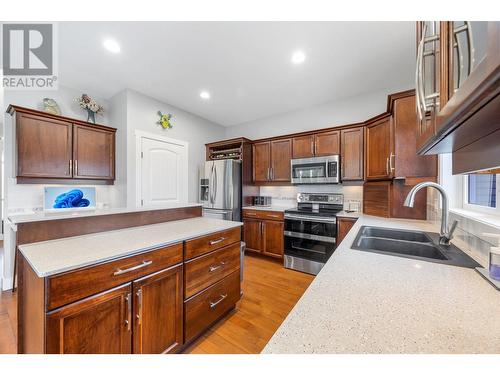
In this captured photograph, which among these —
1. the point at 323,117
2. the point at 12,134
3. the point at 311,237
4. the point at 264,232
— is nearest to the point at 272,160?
the point at 323,117

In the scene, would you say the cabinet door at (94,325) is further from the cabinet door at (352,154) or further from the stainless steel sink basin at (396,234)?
the cabinet door at (352,154)

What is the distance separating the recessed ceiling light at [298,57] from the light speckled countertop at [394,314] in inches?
85.4

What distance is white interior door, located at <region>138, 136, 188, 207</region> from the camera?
3.12 metres

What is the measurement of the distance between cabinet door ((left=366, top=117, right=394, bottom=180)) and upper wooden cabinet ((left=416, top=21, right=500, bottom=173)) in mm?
1648

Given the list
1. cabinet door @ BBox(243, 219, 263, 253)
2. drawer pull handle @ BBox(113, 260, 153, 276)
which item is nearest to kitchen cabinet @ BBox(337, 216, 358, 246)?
cabinet door @ BBox(243, 219, 263, 253)

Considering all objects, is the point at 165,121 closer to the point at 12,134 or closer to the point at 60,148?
the point at 60,148

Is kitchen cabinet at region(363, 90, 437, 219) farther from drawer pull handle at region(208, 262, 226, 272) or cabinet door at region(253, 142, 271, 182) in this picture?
drawer pull handle at region(208, 262, 226, 272)

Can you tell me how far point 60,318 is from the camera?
89cm

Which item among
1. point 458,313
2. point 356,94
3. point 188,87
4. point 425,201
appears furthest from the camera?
point 356,94

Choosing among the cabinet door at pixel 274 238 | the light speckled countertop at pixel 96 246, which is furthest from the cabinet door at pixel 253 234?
the light speckled countertop at pixel 96 246

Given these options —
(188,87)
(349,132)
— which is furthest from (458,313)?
(188,87)

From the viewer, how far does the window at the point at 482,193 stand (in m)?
1.20

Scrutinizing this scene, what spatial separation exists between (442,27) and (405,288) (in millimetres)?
802
